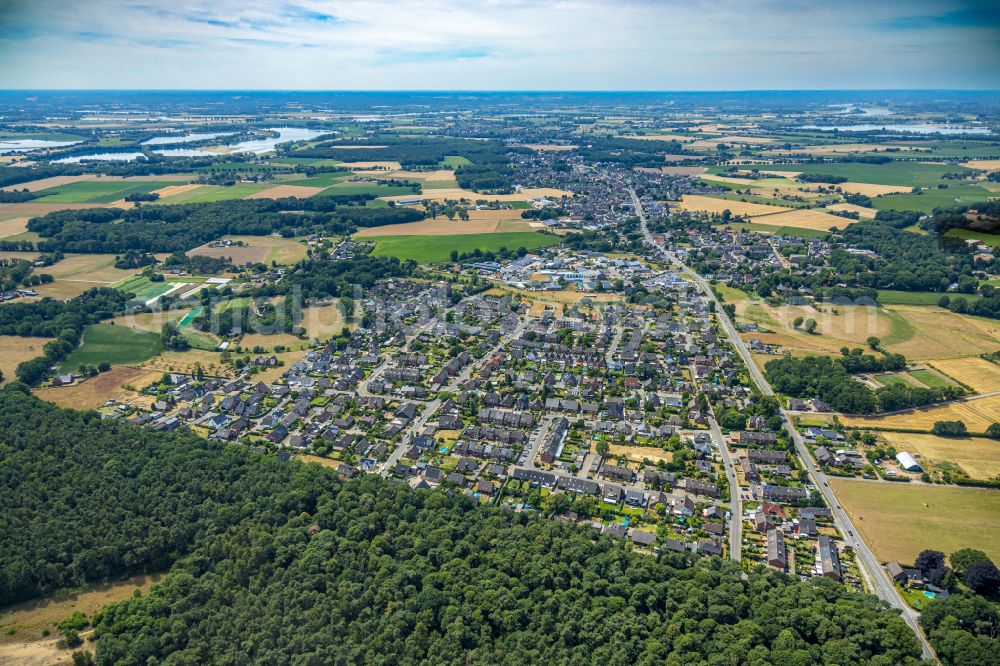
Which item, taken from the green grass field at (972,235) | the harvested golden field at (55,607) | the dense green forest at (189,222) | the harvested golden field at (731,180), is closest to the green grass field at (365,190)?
the dense green forest at (189,222)

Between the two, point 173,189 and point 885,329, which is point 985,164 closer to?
point 885,329

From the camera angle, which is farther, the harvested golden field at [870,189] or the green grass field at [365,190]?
the green grass field at [365,190]

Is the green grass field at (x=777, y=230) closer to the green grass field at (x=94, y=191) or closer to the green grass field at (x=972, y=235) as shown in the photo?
the green grass field at (x=972, y=235)

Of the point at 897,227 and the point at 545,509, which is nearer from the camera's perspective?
the point at 545,509

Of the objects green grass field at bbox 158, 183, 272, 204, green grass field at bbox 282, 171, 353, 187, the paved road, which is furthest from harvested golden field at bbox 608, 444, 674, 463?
green grass field at bbox 282, 171, 353, 187

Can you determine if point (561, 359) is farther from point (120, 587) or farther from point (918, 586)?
point (120, 587)

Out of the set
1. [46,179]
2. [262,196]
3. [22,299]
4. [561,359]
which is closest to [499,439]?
[561,359]

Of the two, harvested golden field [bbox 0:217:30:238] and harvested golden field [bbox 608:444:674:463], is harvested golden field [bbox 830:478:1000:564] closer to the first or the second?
harvested golden field [bbox 608:444:674:463]

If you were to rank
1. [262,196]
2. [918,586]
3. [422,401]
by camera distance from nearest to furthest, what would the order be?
1. [918,586]
2. [422,401]
3. [262,196]
